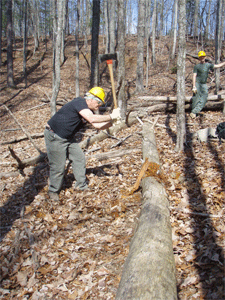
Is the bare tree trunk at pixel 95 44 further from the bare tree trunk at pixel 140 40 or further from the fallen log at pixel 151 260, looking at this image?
the fallen log at pixel 151 260

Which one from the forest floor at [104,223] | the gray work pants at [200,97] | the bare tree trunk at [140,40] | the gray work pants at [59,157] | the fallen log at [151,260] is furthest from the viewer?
the bare tree trunk at [140,40]

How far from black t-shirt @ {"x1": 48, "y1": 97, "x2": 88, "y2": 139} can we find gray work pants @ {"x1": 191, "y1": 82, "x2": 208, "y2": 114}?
5.09 metres

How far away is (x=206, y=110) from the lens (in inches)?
340

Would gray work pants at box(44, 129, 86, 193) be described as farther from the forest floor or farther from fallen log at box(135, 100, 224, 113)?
fallen log at box(135, 100, 224, 113)

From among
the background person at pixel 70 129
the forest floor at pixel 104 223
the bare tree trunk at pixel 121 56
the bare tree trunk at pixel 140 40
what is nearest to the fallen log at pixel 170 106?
the forest floor at pixel 104 223

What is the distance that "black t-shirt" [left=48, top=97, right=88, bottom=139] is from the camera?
4.21 metres

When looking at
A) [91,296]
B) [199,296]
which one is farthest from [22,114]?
[199,296]

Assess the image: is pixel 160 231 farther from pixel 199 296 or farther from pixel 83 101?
pixel 83 101

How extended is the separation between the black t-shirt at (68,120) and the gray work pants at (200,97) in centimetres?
509

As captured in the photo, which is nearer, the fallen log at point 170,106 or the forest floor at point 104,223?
the forest floor at point 104,223

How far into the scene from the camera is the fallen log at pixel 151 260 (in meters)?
2.06

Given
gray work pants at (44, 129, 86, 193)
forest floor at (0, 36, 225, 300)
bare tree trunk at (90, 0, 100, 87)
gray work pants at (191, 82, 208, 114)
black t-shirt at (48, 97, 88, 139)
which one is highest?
bare tree trunk at (90, 0, 100, 87)

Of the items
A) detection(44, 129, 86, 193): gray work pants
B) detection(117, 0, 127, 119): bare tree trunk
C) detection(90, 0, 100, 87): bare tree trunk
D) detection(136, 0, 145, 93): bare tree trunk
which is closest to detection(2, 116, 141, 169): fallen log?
detection(117, 0, 127, 119): bare tree trunk

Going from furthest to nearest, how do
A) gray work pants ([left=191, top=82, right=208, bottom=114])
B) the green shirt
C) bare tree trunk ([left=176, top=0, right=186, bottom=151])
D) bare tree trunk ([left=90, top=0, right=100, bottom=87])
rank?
bare tree trunk ([left=90, top=0, right=100, bottom=87]) → gray work pants ([left=191, top=82, right=208, bottom=114]) → the green shirt → bare tree trunk ([left=176, top=0, right=186, bottom=151])
